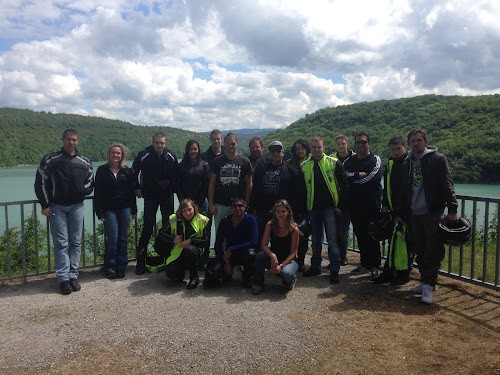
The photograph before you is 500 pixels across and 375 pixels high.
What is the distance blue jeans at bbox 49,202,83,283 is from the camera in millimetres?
4816

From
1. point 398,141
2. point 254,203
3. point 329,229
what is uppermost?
point 398,141

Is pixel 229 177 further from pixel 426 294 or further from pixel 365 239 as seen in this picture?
pixel 426 294

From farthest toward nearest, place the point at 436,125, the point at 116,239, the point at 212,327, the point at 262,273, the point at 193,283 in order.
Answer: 1. the point at 436,125
2. the point at 116,239
3. the point at 193,283
4. the point at 262,273
5. the point at 212,327

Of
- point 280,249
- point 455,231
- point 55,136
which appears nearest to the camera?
point 455,231

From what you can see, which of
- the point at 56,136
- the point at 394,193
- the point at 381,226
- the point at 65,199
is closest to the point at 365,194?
the point at 394,193

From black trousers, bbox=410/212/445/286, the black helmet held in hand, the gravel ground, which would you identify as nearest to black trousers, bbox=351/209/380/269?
the gravel ground

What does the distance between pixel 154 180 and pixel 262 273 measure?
2030 mm

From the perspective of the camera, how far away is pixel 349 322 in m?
3.85

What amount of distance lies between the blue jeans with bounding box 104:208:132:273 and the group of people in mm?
14

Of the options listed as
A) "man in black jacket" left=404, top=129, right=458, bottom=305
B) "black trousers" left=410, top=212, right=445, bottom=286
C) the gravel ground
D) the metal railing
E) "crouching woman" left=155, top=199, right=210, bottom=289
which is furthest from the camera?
"crouching woman" left=155, top=199, right=210, bottom=289

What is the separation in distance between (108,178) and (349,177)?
3.23 metres

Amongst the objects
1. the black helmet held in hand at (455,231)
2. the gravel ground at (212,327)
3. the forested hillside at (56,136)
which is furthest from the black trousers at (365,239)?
the forested hillside at (56,136)

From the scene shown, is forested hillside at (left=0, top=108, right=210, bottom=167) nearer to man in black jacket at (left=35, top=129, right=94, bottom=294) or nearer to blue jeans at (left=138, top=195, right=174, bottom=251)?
blue jeans at (left=138, top=195, right=174, bottom=251)

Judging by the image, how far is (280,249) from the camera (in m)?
4.98
